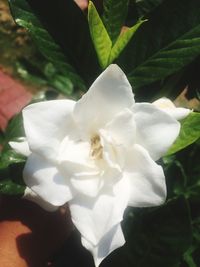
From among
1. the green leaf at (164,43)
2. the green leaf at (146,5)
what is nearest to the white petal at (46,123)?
the green leaf at (164,43)

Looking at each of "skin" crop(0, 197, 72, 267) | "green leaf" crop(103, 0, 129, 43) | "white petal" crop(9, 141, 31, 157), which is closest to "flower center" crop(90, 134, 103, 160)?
"white petal" crop(9, 141, 31, 157)

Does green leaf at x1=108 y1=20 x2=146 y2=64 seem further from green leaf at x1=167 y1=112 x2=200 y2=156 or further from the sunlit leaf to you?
the sunlit leaf

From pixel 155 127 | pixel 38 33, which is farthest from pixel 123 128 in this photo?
pixel 38 33

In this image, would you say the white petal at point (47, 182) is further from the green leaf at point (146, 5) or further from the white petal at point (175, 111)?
the green leaf at point (146, 5)

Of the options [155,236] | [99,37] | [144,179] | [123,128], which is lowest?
[155,236]

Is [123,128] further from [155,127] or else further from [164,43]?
[164,43]

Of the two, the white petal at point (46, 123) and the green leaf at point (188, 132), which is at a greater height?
the white petal at point (46, 123)
